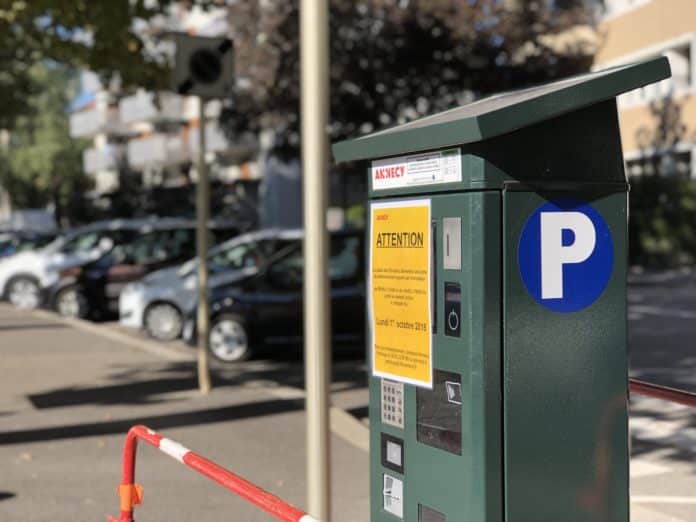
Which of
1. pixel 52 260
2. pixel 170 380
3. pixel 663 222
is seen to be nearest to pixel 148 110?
pixel 663 222

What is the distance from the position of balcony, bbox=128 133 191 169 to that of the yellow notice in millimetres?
51626

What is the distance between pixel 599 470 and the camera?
3.94 meters

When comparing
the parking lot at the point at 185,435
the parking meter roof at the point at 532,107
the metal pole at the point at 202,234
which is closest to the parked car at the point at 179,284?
the parking lot at the point at 185,435

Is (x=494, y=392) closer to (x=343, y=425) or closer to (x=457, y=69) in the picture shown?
(x=343, y=425)

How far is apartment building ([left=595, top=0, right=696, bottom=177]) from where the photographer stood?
30922 mm

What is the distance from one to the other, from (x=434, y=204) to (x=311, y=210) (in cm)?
44

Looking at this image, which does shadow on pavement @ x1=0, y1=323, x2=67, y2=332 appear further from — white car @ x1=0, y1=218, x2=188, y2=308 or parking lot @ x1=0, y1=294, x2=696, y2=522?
parking lot @ x1=0, y1=294, x2=696, y2=522

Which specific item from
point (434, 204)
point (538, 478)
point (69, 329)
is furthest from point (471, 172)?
point (69, 329)

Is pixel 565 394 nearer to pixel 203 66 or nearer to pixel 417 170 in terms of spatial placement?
pixel 417 170

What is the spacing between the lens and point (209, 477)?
410cm

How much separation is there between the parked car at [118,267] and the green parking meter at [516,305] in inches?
634

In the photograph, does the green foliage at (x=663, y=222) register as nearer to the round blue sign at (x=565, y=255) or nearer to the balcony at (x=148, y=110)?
the round blue sign at (x=565, y=255)

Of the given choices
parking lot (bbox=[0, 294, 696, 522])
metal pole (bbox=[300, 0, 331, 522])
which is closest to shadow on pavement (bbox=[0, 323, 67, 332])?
parking lot (bbox=[0, 294, 696, 522])

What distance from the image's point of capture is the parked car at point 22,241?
91.6 ft
